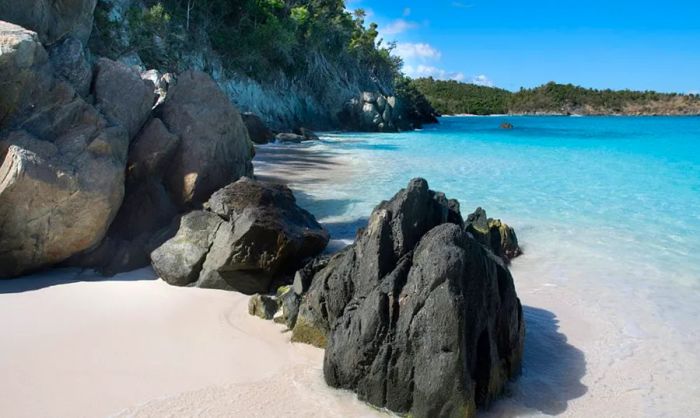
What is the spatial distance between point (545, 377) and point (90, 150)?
20.5 feet

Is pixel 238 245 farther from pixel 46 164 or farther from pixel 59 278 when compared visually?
pixel 46 164

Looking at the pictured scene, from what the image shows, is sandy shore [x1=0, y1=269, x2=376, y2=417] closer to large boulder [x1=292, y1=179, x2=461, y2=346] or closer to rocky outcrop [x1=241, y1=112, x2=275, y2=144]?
large boulder [x1=292, y1=179, x2=461, y2=346]

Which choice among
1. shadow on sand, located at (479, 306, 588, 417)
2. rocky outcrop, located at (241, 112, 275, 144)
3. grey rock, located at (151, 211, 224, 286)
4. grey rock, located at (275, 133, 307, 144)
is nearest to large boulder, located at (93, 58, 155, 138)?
grey rock, located at (151, 211, 224, 286)

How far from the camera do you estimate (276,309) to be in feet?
21.2

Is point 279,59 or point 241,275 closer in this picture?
point 241,275

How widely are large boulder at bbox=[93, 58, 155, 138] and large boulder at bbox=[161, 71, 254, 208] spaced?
0.51 meters

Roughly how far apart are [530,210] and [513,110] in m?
142

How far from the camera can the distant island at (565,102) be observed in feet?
455

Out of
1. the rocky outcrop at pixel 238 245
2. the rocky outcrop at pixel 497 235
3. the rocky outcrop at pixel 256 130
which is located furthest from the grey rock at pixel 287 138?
the rocky outcrop at pixel 238 245

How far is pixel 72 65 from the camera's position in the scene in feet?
29.0

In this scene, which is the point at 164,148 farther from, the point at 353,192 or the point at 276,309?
the point at 353,192

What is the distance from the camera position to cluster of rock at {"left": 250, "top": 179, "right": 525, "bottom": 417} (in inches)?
179

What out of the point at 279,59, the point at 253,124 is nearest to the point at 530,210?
the point at 253,124

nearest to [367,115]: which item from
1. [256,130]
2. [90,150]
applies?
[256,130]
